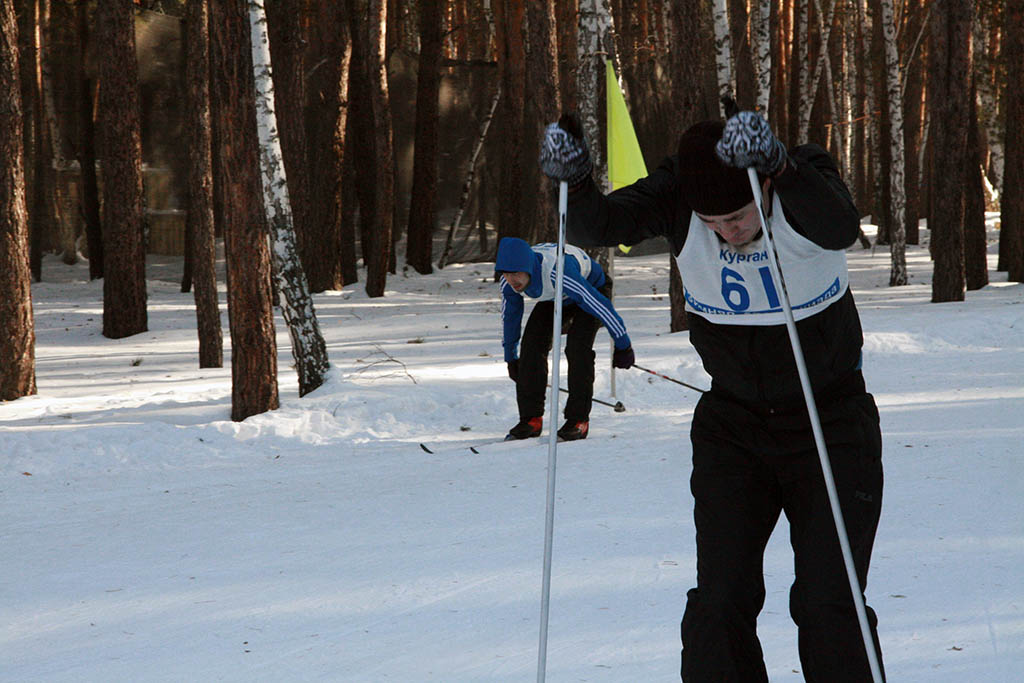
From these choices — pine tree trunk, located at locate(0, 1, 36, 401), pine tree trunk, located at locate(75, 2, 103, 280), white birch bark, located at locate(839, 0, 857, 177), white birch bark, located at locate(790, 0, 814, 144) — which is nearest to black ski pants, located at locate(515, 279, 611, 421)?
pine tree trunk, located at locate(0, 1, 36, 401)

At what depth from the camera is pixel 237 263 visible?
9.29 m

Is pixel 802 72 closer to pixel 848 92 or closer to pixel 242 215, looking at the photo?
pixel 848 92

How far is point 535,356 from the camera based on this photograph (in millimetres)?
7773

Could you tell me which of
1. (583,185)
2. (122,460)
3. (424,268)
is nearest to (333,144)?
(424,268)

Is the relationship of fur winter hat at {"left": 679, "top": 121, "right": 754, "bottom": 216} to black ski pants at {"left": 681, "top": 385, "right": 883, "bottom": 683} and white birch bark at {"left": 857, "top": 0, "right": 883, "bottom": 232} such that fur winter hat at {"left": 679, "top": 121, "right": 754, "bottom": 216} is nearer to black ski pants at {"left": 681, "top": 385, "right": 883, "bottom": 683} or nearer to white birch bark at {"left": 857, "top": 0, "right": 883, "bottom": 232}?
black ski pants at {"left": 681, "top": 385, "right": 883, "bottom": 683}

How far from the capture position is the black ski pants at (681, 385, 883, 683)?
8.45 feet

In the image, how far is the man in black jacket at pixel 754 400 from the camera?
8.44 ft

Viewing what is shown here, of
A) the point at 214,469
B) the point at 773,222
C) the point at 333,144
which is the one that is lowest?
the point at 214,469

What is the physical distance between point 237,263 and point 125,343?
6.74 metres

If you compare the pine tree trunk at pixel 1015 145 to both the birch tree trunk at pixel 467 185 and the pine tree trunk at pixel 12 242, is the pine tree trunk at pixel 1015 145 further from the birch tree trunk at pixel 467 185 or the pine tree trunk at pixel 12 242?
the pine tree trunk at pixel 12 242

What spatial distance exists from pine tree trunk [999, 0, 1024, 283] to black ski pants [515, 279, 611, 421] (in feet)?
38.6

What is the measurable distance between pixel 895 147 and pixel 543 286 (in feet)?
44.0

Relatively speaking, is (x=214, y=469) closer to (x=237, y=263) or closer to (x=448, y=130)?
(x=237, y=263)

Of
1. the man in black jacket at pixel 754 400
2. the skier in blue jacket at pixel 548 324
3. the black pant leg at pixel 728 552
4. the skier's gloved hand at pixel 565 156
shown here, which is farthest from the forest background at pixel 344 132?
the black pant leg at pixel 728 552
